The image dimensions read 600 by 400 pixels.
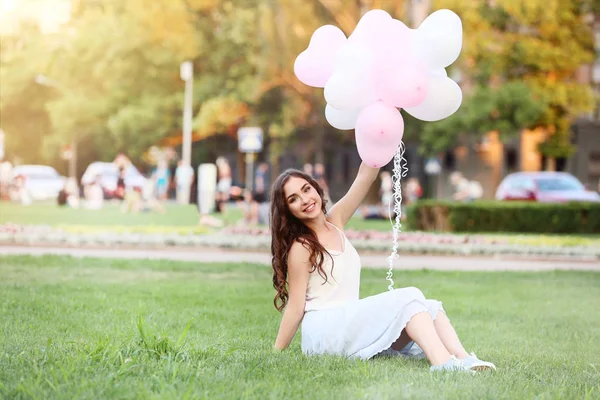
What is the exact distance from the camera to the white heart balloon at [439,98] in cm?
607

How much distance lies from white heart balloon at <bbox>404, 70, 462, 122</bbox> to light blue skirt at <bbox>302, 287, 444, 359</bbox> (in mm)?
1304

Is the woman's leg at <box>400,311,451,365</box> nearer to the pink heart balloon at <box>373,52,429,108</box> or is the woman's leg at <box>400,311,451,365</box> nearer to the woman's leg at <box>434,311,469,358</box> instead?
the woman's leg at <box>434,311,469,358</box>

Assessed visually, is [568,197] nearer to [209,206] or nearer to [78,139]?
[209,206]

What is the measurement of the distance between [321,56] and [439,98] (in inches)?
32.1

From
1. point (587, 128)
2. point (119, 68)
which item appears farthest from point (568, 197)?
point (119, 68)

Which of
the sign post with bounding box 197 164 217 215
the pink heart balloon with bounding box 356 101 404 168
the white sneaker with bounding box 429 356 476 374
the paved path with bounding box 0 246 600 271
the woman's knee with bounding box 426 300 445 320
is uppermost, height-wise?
the pink heart balloon with bounding box 356 101 404 168

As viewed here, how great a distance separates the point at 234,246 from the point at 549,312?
25.3ft

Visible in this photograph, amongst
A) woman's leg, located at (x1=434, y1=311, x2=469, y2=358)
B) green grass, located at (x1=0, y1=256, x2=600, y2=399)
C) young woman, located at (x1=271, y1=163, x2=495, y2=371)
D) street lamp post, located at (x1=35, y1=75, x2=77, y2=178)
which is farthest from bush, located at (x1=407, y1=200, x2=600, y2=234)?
street lamp post, located at (x1=35, y1=75, x2=77, y2=178)

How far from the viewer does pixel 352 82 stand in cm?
589

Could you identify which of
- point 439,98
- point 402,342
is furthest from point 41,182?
point 402,342

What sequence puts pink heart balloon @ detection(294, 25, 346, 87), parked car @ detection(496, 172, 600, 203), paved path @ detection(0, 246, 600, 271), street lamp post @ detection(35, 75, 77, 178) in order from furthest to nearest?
street lamp post @ detection(35, 75, 77, 178) < parked car @ detection(496, 172, 600, 203) < paved path @ detection(0, 246, 600, 271) < pink heart balloon @ detection(294, 25, 346, 87)

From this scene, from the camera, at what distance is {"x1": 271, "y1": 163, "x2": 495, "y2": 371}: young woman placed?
5.44 m

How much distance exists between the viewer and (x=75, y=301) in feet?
28.8

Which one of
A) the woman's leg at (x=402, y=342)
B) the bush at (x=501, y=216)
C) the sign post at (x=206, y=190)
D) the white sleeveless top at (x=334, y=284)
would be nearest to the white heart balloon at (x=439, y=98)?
the white sleeveless top at (x=334, y=284)
